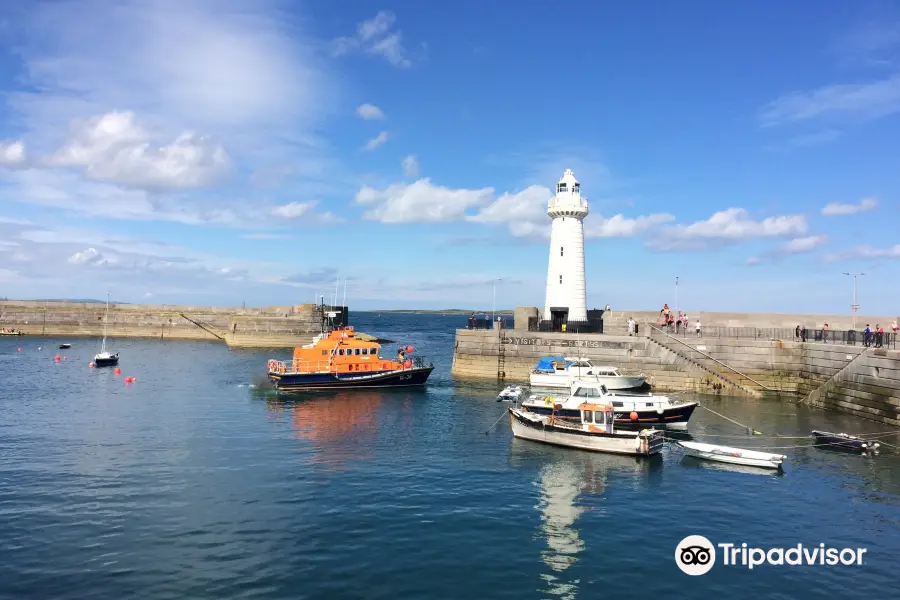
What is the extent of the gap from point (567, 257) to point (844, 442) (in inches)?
978

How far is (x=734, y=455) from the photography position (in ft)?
76.5

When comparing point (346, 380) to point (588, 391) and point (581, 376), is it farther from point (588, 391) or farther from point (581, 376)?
point (588, 391)

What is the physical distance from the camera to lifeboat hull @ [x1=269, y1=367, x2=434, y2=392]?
42250 millimetres

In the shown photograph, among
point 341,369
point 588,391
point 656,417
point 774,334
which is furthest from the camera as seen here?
point 341,369

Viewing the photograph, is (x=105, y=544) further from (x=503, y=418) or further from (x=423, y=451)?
(x=503, y=418)

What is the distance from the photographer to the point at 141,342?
83.2 metres

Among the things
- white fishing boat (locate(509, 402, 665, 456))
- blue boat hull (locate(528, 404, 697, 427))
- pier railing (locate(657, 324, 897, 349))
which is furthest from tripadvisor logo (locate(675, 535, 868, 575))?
pier railing (locate(657, 324, 897, 349))

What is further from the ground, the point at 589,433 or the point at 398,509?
the point at 589,433

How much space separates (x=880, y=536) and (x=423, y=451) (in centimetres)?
1619

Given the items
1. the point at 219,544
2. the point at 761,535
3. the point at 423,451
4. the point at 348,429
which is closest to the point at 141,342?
the point at 348,429

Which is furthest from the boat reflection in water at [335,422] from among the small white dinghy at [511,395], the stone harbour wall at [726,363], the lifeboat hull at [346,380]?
the stone harbour wall at [726,363]

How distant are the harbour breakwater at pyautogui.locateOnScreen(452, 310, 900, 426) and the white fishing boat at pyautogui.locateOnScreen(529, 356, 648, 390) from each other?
2338mm

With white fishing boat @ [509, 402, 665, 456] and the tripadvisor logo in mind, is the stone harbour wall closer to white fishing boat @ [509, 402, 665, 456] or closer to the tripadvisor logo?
white fishing boat @ [509, 402, 665, 456]

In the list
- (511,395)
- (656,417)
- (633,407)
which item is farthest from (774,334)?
(511,395)
